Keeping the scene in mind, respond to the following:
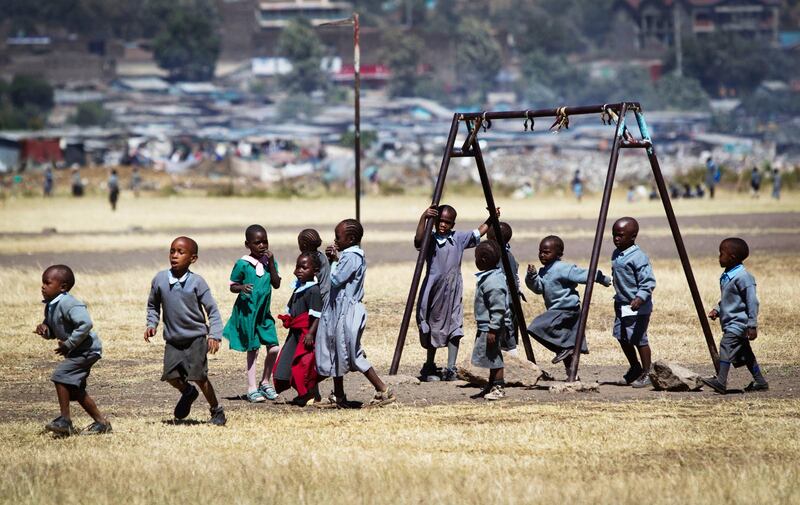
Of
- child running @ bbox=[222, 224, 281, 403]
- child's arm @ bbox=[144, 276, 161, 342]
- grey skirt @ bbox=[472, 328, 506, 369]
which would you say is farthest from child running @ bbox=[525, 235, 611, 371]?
child's arm @ bbox=[144, 276, 161, 342]

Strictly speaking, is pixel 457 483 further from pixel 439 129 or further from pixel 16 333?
pixel 439 129

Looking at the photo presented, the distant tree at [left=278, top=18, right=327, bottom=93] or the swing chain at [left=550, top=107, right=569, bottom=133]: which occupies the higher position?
the distant tree at [left=278, top=18, right=327, bottom=93]

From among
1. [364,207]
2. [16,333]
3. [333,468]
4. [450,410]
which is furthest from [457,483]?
[364,207]

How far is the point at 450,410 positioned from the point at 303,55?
17554 centimetres

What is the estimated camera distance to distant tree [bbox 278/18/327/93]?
18200 cm

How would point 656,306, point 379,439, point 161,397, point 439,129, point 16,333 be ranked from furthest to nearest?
point 439,129, point 656,306, point 16,333, point 161,397, point 379,439

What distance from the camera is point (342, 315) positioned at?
12336 millimetres

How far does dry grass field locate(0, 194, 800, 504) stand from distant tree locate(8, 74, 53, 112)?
152254 mm

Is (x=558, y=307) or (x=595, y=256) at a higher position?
(x=595, y=256)

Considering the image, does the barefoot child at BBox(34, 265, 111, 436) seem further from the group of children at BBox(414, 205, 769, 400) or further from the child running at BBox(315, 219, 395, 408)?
the group of children at BBox(414, 205, 769, 400)

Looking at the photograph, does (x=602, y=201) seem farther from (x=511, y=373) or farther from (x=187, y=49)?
(x=187, y=49)

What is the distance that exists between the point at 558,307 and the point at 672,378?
4.19 ft

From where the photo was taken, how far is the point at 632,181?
3098 inches

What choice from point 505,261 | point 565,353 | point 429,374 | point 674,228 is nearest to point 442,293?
point 505,261
